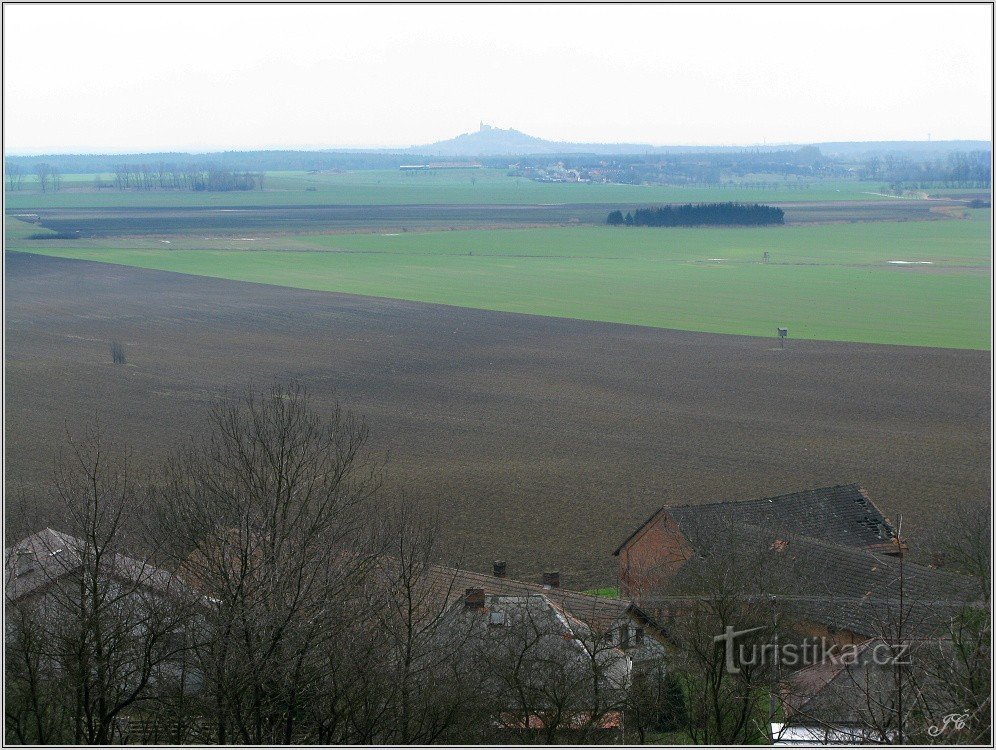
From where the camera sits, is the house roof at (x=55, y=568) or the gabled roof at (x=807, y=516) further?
the gabled roof at (x=807, y=516)

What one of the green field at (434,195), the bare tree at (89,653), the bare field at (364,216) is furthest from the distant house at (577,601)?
the green field at (434,195)

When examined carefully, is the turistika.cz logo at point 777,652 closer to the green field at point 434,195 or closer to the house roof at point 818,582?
the house roof at point 818,582

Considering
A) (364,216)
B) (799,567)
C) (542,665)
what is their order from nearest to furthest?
(542,665)
(799,567)
(364,216)

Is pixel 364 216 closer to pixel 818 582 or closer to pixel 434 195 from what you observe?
pixel 434 195

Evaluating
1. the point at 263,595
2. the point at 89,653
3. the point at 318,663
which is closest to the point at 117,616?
the point at 89,653

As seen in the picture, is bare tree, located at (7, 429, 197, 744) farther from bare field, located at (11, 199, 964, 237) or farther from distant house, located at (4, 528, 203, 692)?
bare field, located at (11, 199, 964, 237)

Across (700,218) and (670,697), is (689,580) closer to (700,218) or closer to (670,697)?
(670,697)

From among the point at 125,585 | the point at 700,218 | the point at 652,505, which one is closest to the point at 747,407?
the point at 652,505
